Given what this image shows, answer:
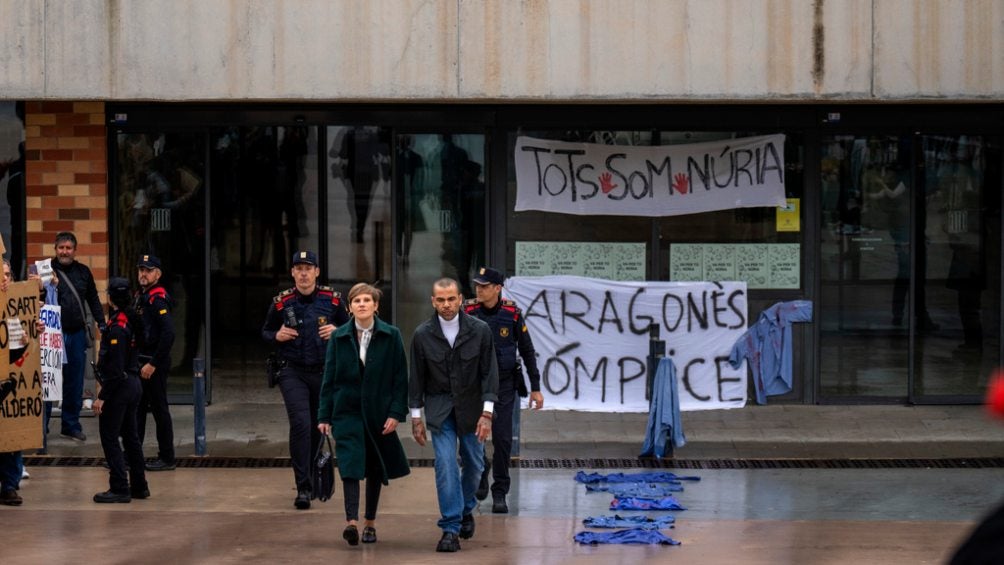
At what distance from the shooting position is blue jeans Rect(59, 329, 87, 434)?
42.4 ft

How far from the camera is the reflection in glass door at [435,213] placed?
48.2ft

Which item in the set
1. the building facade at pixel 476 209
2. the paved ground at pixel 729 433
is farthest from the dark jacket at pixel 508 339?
the building facade at pixel 476 209

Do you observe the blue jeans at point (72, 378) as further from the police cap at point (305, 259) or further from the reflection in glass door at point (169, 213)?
the police cap at point (305, 259)

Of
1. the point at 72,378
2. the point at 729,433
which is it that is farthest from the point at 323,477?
the point at 729,433

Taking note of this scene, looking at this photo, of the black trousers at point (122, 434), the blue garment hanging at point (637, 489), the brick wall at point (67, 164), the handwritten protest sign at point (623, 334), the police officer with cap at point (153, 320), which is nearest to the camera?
the black trousers at point (122, 434)

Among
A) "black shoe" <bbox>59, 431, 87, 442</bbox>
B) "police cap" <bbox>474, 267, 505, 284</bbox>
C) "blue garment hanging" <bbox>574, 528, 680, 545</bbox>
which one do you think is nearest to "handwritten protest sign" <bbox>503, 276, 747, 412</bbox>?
"police cap" <bbox>474, 267, 505, 284</bbox>

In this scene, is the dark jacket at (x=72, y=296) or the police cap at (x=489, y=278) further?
the dark jacket at (x=72, y=296)

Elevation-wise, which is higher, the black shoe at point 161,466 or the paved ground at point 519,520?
the black shoe at point 161,466

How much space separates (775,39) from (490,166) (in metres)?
2.96

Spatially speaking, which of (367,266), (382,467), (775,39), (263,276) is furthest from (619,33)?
(382,467)

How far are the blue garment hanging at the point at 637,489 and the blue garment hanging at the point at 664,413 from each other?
895 mm

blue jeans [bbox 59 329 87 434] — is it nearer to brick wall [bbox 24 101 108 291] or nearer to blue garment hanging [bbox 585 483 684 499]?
brick wall [bbox 24 101 108 291]

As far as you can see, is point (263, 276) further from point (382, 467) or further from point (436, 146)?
point (382, 467)

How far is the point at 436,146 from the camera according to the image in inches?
578
